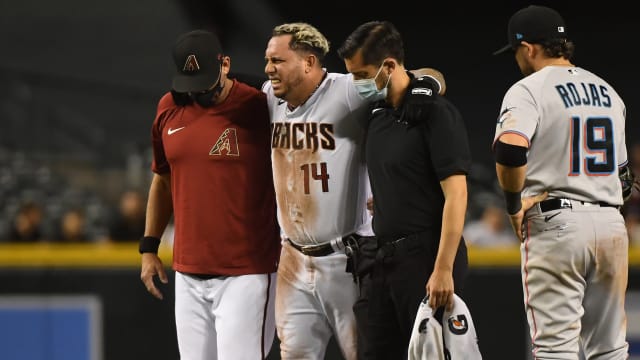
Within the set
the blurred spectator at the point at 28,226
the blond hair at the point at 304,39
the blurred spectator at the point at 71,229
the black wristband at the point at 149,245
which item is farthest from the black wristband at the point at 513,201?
the blurred spectator at the point at 71,229

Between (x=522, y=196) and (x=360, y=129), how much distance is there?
67 cm

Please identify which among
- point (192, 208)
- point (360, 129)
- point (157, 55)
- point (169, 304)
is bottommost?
point (169, 304)

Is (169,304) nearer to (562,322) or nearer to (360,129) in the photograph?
(360,129)

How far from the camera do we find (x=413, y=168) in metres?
3.38

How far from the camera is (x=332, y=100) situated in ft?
11.9

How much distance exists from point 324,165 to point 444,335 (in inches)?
30.6

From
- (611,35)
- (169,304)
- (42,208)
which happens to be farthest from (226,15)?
(169,304)

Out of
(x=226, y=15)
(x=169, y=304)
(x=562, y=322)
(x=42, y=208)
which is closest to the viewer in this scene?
(x=562, y=322)

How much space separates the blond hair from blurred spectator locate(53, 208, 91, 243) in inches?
181

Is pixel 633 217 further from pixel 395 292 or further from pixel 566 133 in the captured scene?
pixel 395 292

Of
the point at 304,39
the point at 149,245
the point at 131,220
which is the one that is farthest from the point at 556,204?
the point at 131,220

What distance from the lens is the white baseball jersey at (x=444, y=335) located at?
10.8 ft

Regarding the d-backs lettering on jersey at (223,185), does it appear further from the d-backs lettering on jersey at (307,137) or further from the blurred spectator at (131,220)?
the blurred spectator at (131,220)

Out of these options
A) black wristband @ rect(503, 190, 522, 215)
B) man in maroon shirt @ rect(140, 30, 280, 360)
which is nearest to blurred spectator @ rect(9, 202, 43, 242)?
man in maroon shirt @ rect(140, 30, 280, 360)
